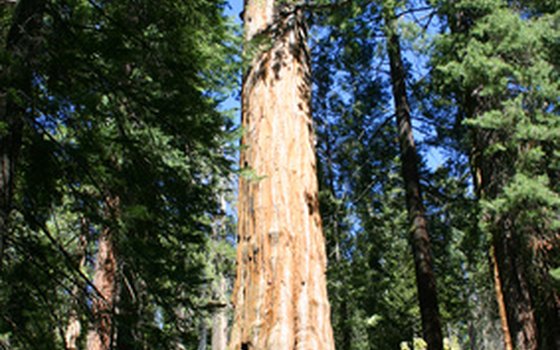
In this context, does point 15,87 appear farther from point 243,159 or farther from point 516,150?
point 516,150

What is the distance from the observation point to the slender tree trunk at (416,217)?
25.1 ft

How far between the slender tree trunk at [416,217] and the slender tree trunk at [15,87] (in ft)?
16.3

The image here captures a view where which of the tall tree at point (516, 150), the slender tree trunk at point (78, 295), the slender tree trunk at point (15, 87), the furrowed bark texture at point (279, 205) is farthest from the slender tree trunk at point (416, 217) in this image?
the slender tree trunk at point (78, 295)

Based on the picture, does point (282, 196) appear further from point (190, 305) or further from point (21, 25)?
point (190, 305)

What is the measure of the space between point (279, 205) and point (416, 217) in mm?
6439

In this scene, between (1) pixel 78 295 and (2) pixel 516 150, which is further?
(2) pixel 516 150

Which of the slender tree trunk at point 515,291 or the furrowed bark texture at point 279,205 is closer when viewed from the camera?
the furrowed bark texture at point 279,205

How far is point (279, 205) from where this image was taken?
2.77 m

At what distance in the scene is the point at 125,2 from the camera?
4574 millimetres

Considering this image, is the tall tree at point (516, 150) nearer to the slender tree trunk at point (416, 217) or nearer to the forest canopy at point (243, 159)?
the forest canopy at point (243, 159)

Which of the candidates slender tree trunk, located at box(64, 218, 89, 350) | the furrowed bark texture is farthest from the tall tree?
slender tree trunk, located at box(64, 218, 89, 350)

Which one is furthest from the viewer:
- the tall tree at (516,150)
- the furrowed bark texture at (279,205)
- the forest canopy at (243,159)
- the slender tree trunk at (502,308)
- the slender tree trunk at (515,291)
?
the slender tree trunk at (502,308)

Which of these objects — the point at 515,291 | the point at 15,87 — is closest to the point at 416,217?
the point at 515,291

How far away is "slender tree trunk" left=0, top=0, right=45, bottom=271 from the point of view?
9.73ft
